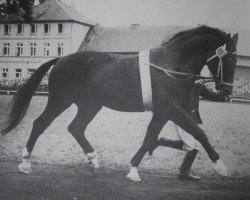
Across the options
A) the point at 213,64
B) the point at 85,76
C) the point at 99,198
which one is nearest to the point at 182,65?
the point at 213,64

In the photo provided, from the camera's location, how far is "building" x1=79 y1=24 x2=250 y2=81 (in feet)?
11.0

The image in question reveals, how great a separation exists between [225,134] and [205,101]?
0.35 metres

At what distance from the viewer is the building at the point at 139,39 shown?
11.0ft

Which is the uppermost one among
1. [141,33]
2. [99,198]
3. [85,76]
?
[141,33]

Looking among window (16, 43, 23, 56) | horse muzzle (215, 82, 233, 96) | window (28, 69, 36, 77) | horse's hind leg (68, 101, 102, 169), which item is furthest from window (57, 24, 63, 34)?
horse muzzle (215, 82, 233, 96)

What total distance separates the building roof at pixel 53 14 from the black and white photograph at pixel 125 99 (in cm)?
1

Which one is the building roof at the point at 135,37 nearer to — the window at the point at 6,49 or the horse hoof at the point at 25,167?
the window at the point at 6,49

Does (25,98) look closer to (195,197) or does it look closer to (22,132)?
(22,132)

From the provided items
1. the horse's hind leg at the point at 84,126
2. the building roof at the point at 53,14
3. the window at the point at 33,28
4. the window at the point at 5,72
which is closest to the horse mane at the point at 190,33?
the building roof at the point at 53,14

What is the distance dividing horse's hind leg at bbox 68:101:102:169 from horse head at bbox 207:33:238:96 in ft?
3.53

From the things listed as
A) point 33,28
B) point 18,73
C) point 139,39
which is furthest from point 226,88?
point 18,73

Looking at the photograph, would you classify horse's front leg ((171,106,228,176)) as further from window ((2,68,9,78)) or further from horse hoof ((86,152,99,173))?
window ((2,68,9,78))

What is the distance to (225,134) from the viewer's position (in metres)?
3.38

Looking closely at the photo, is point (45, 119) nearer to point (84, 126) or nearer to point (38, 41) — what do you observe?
point (84, 126)
